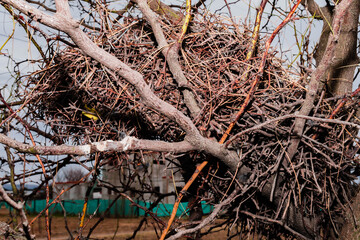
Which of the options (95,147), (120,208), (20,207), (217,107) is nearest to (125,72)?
(95,147)

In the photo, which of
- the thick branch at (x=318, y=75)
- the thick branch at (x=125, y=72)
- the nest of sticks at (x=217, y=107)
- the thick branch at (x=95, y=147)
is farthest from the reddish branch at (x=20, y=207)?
the thick branch at (x=318, y=75)

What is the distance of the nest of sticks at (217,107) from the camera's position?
1471 mm

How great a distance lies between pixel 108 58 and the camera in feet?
4.19

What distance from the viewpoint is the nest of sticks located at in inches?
57.9

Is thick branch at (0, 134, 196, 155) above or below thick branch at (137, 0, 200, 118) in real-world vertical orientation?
below

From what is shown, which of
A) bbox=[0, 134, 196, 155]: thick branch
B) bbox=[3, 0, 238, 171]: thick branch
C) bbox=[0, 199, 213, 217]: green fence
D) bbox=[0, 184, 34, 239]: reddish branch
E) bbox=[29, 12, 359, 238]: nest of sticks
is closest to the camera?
bbox=[0, 184, 34, 239]: reddish branch

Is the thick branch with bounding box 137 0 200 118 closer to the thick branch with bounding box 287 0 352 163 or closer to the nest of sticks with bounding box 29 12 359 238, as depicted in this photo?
the nest of sticks with bounding box 29 12 359 238

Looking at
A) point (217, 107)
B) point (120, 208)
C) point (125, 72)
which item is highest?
point (125, 72)

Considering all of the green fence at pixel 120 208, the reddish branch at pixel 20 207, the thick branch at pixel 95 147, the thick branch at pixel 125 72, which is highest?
the thick branch at pixel 125 72

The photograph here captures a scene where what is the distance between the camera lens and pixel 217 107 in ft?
4.87

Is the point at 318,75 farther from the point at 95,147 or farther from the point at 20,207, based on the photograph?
the point at 20,207

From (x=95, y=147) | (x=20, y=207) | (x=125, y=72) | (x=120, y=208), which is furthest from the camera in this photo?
(x=120, y=208)

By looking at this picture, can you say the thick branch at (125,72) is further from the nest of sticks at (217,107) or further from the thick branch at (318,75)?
the thick branch at (318,75)

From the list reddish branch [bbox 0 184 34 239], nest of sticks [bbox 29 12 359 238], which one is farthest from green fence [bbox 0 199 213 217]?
reddish branch [bbox 0 184 34 239]
